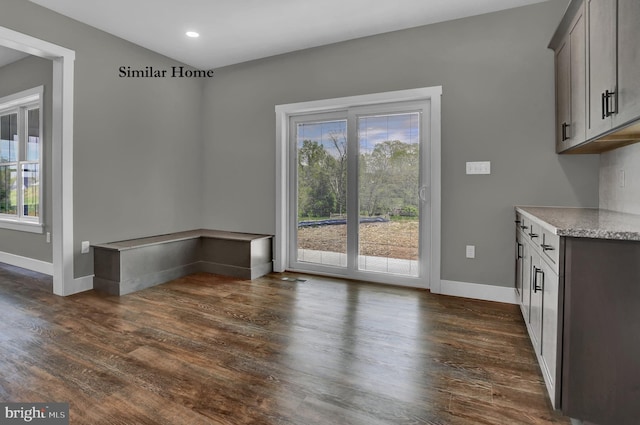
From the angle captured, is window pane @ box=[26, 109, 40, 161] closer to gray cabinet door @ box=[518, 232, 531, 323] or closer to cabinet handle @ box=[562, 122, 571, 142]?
gray cabinet door @ box=[518, 232, 531, 323]

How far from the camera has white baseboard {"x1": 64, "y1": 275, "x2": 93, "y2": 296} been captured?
3506mm

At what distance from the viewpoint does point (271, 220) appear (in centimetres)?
452

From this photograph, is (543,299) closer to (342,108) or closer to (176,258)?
(342,108)

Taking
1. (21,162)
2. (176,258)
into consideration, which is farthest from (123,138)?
(21,162)

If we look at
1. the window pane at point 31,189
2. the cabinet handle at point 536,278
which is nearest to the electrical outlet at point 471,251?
the cabinet handle at point 536,278

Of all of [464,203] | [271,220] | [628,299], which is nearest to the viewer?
[628,299]

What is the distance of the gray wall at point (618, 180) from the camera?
223cm

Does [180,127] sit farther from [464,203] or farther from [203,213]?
[464,203]

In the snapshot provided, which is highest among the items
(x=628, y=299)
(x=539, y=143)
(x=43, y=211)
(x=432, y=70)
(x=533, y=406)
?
(x=432, y=70)

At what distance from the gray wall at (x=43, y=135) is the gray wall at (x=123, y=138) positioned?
84 centimetres

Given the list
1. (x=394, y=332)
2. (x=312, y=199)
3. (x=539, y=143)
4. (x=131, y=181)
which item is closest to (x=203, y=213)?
(x=131, y=181)

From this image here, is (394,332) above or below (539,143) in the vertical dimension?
below

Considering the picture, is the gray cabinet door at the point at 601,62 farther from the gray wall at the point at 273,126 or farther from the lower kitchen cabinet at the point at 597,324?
the gray wall at the point at 273,126

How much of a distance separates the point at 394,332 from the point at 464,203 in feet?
5.15
